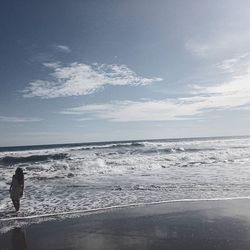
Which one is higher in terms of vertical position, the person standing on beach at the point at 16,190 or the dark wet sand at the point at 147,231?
the person standing on beach at the point at 16,190

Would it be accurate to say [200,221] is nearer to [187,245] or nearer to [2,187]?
[187,245]

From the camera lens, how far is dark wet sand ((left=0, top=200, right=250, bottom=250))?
7605 mm

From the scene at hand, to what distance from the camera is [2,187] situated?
1741 centimetres

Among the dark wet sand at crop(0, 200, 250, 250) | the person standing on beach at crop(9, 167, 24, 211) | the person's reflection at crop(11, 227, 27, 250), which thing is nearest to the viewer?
the dark wet sand at crop(0, 200, 250, 250)

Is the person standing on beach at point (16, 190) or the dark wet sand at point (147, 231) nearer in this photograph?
the dark wet sand at point (147, 231)

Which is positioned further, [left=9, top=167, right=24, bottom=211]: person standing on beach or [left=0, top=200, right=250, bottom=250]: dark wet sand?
[left=9, top=167, right=24, bottom=211]: person standing on beach

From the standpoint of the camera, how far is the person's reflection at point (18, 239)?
7852mm

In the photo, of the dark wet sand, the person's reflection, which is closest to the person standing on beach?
the dark wet sand

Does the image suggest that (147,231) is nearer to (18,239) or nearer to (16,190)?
(18,239)

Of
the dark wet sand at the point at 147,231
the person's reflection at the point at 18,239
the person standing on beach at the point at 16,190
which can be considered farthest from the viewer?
the person standing on beach at the point at 16,190

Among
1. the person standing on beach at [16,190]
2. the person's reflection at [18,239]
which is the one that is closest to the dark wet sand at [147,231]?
the person's reflection at [18,239]

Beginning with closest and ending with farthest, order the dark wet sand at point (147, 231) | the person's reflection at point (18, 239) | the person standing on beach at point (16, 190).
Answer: the dark wet sand at point (147, 231) → the person's reflection at point (18, 239) → the person standing on beach at point (16, 190)

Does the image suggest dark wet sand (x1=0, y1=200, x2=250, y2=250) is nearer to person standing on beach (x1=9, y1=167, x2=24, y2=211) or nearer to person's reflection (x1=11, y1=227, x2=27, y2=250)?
person's reflection (x1=11, y1=227, x2=27, y2=250)

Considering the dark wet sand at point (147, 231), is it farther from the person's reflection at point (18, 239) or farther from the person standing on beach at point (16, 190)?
the person standing on beach at point (16, 190)
